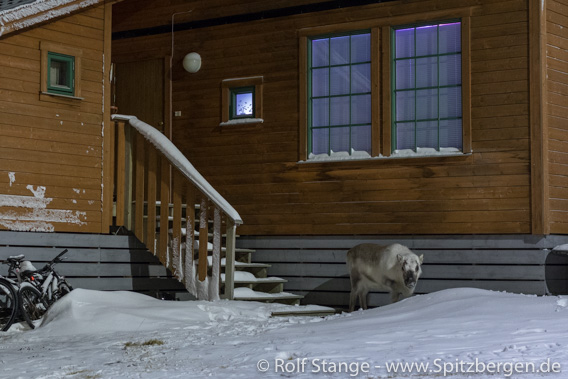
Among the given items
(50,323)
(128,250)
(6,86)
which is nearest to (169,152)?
(128,250)

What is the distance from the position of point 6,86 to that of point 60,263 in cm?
212

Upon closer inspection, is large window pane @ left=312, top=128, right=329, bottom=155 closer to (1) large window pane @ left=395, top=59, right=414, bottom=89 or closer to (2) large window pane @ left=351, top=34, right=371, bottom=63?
(2) large window pane @ left=351, top=34, right=371, bottom=63

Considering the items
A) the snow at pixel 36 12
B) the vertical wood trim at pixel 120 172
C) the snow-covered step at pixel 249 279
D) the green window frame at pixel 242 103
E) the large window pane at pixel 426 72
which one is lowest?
the snow-covered step at pixel 249 279

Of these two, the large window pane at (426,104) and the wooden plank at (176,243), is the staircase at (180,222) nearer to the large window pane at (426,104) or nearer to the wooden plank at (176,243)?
the wooden plank at (176,243)

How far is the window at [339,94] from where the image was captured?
422 inches

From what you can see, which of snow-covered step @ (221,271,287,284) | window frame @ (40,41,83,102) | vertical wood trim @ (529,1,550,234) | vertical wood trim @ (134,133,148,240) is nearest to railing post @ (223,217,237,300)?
snow-covered step @ (221,271,287,284)

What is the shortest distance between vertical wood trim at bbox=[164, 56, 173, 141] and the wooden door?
0.06 metres

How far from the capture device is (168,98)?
39.6ft

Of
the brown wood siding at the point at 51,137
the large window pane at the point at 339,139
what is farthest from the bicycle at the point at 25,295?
the large window pane at the point at 339,139

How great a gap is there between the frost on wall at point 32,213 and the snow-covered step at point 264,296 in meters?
2.16

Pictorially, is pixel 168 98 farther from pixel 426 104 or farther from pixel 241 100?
pixel 426 104

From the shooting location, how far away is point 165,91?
12.1 meters

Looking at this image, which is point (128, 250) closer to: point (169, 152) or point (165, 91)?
point (169, 152)

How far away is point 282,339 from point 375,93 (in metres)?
4.58
